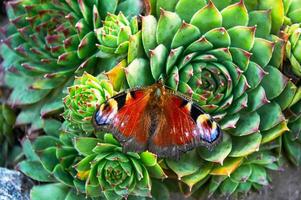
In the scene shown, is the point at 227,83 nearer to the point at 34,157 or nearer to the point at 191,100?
the point at 191,100

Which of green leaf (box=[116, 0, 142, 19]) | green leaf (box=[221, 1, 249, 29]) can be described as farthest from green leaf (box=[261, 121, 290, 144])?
green leaf (box=[116, 0, 142, 19])

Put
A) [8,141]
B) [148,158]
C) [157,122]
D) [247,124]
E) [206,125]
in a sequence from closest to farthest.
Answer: [206,125] < [157,122] < [148,158] < [247,124] < [8,141]

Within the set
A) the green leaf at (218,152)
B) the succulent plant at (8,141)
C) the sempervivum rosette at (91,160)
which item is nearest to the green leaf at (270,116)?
the green leaf at (218,152)

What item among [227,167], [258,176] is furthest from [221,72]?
[258,176]

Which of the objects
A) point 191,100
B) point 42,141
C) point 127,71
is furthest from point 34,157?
point 191,100

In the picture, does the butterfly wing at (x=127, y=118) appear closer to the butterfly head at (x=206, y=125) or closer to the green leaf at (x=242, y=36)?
the butterfly head at (x=206, y=125)

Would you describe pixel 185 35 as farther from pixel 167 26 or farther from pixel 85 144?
pixel 85 144
